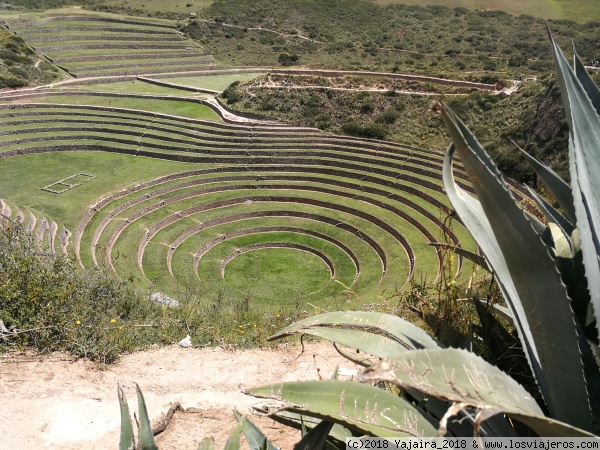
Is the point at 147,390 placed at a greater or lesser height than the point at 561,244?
lesser

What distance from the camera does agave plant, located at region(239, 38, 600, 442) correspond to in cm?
135

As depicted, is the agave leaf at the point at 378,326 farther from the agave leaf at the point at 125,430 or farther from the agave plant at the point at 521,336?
the agave leaf at the point at 125,430

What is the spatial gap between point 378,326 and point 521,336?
1.67ft

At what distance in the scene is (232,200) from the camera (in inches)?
840

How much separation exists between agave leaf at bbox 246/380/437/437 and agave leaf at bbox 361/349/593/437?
353 millimetres

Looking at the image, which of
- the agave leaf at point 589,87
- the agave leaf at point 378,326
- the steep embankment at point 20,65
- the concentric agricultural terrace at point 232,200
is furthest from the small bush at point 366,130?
the agave leaf at point 378,326

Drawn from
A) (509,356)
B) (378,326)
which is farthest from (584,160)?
(378,326)

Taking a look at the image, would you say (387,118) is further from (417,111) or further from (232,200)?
(232,200)

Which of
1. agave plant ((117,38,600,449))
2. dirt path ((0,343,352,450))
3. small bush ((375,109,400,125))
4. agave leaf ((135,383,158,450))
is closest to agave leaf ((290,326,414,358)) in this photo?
agave plant ((117,38,600,449))

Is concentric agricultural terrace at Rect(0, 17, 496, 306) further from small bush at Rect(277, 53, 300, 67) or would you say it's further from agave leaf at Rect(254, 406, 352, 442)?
small bush at Rect(277, 53, 300, 67)

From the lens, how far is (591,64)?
3238 cm

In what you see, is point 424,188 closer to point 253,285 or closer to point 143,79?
point 253,285

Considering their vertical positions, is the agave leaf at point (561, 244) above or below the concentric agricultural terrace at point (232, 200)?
above

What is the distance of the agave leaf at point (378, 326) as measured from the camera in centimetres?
201
